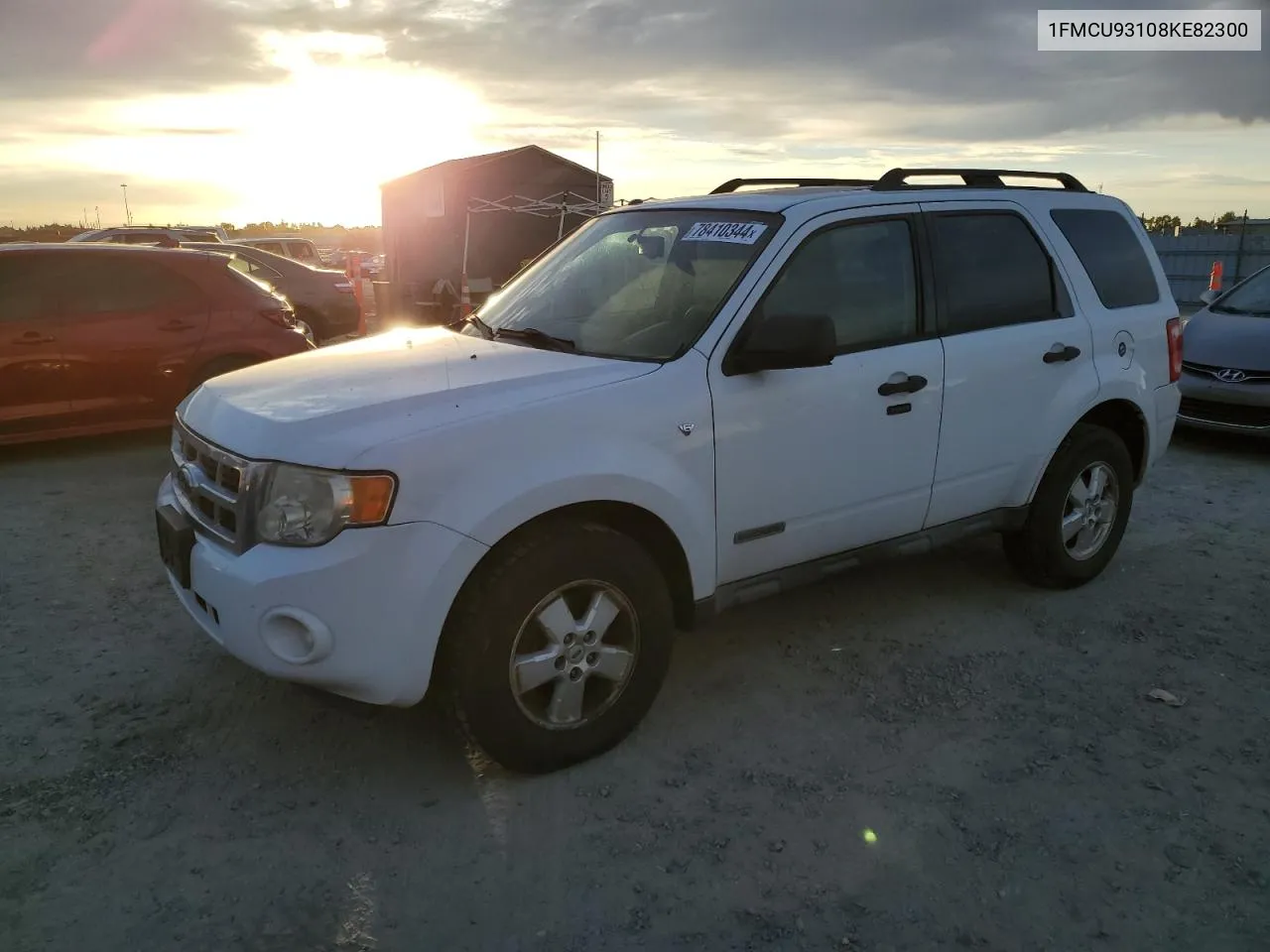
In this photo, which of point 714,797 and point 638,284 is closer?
point 714,797

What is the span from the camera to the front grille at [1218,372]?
294 inches

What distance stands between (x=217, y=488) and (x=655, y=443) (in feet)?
4.49

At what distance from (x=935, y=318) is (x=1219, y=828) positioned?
207cm

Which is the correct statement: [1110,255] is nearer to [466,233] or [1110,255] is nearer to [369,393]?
[369,393]

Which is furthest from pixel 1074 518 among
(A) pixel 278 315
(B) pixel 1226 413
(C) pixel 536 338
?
(A) pixel 278 315

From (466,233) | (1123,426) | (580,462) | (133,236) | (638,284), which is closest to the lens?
(580,462)

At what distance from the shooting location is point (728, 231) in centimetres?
377

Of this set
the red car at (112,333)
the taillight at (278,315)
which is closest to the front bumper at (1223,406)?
the taillight at (278,315)

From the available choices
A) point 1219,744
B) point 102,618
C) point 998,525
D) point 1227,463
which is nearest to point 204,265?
point 102,618

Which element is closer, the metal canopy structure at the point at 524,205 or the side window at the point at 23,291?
the side window at the point at 23,291

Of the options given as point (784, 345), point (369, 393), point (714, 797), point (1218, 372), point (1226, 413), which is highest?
point (784, 345)

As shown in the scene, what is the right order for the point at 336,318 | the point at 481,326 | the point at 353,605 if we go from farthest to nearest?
the point at 336,318
the point at 481,326
the point at 353,605

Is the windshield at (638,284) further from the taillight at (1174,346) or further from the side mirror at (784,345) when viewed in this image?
the taillight at (1174,346)

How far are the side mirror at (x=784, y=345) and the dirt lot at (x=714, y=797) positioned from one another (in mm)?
1299
